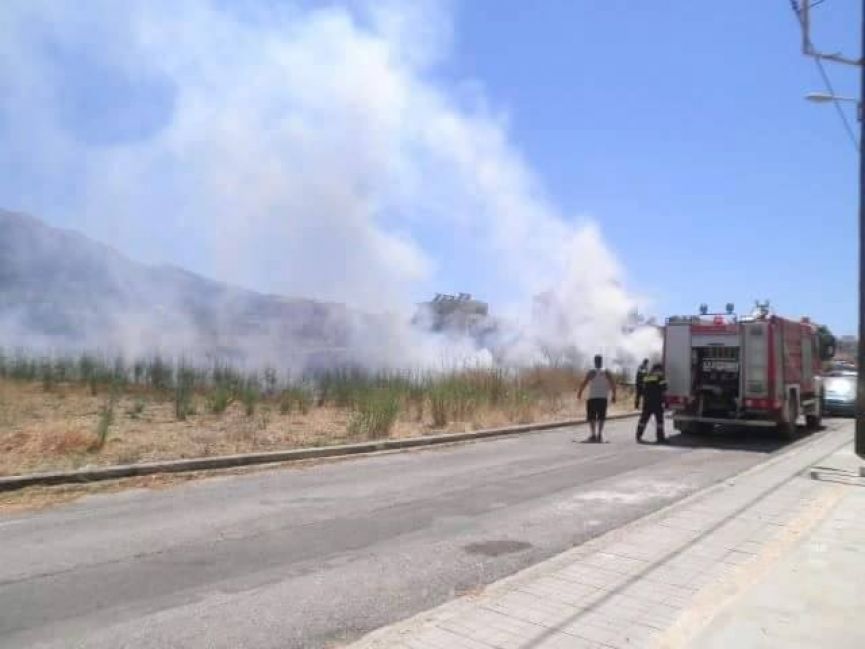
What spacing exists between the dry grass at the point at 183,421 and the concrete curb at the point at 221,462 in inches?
19.3

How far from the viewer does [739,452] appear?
14234 mm

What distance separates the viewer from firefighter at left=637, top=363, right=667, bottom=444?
1574cm

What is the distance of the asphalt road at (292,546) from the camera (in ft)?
15.5

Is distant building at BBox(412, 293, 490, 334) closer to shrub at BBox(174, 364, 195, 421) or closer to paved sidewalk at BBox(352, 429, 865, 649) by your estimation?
shrub at BBox(174, 364, 195, 421)

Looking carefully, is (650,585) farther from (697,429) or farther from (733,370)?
(697,429)

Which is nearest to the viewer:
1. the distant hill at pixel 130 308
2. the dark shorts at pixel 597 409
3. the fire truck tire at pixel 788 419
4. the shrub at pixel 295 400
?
the dark shorts at pixel 597 409

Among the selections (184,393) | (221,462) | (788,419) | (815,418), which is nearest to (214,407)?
(184,393)

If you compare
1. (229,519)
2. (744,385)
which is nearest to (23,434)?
(229,519)

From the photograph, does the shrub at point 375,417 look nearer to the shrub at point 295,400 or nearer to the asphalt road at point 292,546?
the shrub at point 295,400

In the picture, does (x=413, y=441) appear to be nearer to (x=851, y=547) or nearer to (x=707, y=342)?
(x=707, y=342)

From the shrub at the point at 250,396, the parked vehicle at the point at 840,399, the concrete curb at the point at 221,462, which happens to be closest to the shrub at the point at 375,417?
the concrete curb at the point at 221,462

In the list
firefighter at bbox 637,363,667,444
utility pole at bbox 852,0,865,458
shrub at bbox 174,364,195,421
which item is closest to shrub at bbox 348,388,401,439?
shrub at bbox 174,364,195,421

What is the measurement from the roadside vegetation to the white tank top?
2.53 meters

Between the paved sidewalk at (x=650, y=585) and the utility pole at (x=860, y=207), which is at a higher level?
the utility pole at (x=860, y=207)
